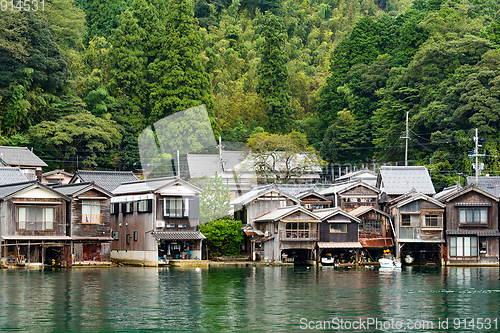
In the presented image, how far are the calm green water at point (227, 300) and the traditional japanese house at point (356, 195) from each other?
1931 cm

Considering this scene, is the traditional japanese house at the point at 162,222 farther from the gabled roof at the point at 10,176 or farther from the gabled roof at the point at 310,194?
the gabled roof at the point at 310,194

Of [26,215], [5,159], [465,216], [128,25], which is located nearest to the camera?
[26,215]

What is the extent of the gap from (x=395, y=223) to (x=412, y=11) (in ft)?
162

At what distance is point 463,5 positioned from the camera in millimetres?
91750

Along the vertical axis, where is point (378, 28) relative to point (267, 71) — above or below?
above

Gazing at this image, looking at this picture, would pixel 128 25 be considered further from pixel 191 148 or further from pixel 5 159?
pixel 5 159

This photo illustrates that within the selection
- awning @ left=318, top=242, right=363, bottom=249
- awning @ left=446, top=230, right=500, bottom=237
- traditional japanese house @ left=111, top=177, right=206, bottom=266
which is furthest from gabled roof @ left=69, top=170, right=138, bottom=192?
awning @ left=446, top=230, right=500, bottom=237

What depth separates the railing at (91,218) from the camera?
49156 millimetres

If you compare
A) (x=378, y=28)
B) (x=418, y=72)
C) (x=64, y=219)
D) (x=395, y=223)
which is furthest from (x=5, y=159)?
(x=378, y=28)

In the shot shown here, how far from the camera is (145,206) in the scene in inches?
2046

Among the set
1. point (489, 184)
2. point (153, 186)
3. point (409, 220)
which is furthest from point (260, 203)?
point (489, 184)

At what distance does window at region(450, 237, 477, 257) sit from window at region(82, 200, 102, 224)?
94.3 ft

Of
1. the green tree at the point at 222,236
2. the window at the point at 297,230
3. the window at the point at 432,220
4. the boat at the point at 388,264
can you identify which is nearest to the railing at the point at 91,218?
the green tree at the point at 222,236

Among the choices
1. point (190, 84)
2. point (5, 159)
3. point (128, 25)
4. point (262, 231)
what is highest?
point (128, 25)
